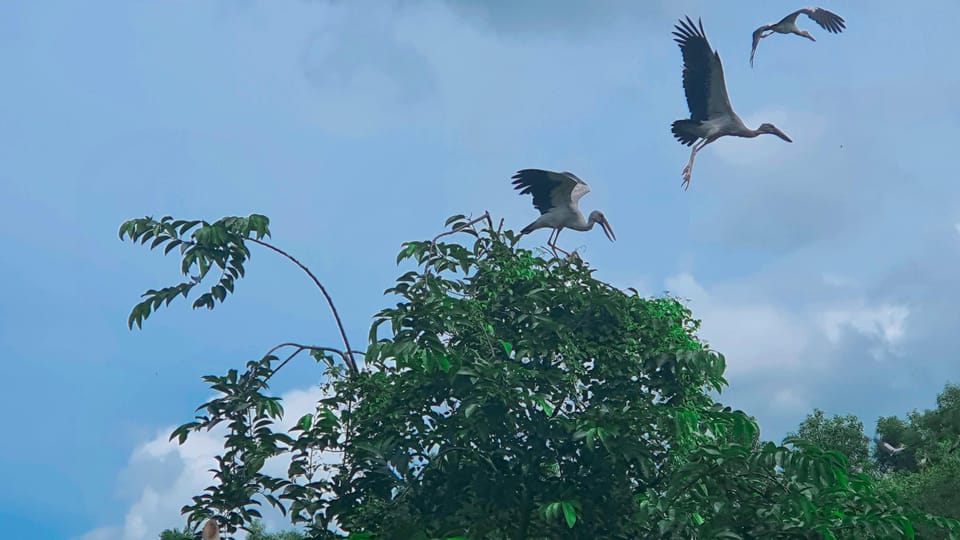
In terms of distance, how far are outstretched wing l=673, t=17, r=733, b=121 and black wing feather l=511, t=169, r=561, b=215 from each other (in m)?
2.54

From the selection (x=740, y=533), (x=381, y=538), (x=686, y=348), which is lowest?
(x=740, y=533)

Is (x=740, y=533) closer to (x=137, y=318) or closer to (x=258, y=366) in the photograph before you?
(x=258, y=366)

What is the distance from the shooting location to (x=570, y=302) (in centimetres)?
1030

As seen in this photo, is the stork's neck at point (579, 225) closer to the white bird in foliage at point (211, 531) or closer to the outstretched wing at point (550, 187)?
the outstretched wing at point (550, 187)

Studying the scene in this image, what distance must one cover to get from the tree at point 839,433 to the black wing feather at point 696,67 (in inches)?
524

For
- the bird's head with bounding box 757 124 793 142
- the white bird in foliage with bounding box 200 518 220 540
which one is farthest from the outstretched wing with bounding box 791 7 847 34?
the white bird in foliage with bounding box 200 518 220 540

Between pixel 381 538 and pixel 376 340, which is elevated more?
pixel 376 340

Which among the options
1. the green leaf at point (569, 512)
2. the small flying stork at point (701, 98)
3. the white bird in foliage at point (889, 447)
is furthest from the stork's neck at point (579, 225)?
the white bird in foliage at point (889, 447)

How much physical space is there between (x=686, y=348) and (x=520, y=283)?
169cm

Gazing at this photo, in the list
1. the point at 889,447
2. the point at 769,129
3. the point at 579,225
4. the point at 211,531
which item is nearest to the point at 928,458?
the point at 889,447

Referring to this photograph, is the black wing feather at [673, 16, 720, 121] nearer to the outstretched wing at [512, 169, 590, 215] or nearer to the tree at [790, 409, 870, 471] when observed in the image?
A: the outstretched wing at [512, 169, 590, 215]

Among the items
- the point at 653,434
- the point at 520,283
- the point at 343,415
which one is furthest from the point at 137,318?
the point at 653,434

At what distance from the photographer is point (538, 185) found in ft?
39.6

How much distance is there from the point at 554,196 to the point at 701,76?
8.95 feet
